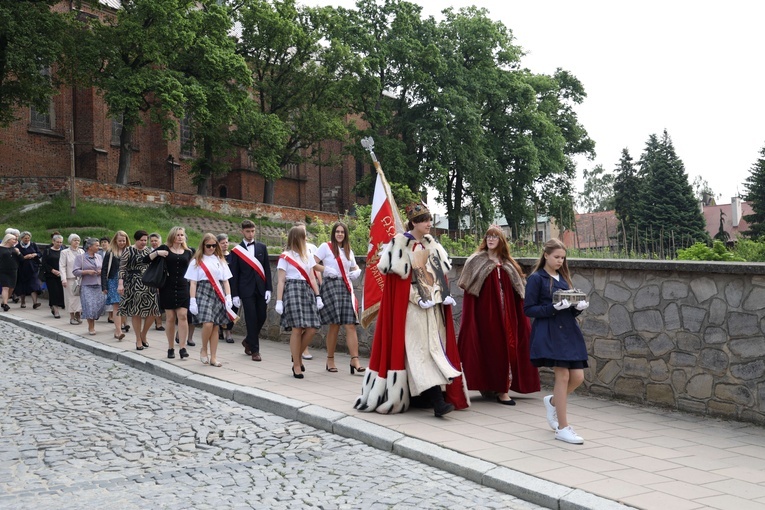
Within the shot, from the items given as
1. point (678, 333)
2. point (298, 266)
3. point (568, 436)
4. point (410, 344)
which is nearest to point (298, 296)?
point (298, 266)

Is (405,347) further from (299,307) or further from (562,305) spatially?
(299,307)

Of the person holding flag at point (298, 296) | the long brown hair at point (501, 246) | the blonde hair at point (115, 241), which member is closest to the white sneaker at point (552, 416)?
the long brown hair at point (501, 246)

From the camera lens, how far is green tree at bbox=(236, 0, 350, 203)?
4009 cm

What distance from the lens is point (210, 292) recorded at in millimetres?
10477

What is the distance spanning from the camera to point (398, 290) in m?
7.34

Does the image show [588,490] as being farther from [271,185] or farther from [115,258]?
[271,185]

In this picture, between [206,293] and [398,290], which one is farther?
[206,293]

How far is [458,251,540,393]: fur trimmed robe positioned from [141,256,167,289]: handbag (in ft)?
17.7

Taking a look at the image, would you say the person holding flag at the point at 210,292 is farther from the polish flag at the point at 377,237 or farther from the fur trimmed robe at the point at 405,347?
the fur trimmed robe at the point at 405,347

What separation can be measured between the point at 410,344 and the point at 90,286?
9171mm

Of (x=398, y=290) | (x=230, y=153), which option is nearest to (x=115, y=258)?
(x=398, y=290)

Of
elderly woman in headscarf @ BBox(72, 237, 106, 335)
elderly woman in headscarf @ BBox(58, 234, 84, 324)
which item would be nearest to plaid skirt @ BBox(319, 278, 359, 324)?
elderly woman in headscarf @ BBox(72, 237, 106, 335)

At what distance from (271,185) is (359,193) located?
5154 millimetres

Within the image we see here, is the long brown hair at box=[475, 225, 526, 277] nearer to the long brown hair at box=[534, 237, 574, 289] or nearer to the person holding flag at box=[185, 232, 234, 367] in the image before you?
the long brown hair at box=[534, 237, 574, 289]
